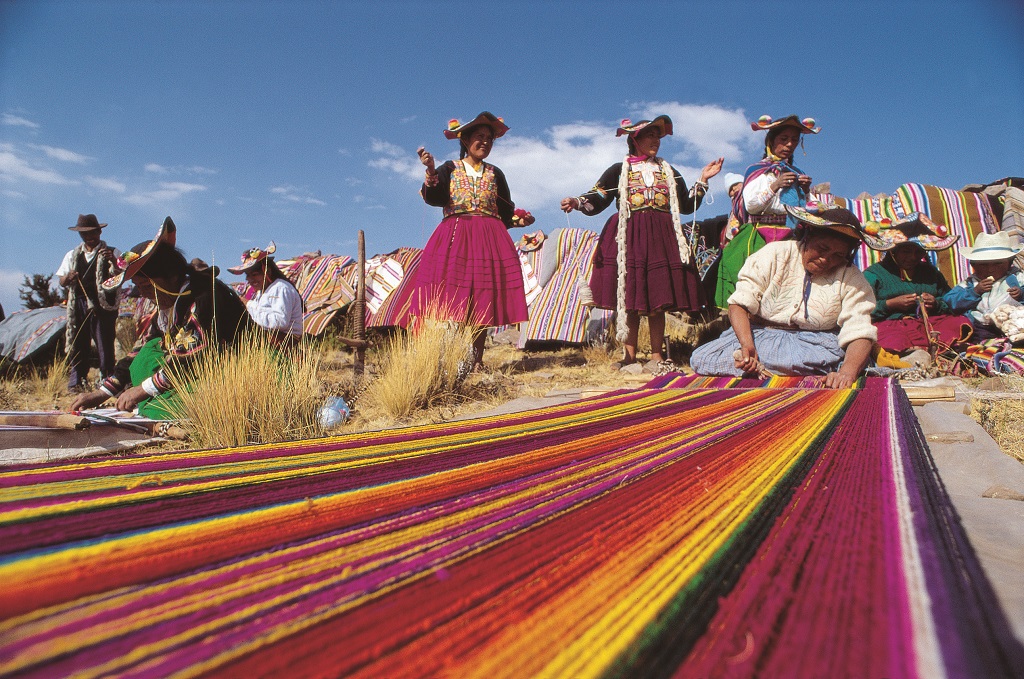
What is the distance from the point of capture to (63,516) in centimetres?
79

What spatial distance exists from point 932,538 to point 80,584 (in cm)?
108

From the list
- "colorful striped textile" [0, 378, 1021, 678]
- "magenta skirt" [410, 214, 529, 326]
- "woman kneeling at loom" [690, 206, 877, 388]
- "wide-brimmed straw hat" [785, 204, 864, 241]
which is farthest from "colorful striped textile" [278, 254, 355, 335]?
"colorful striped textile" [0, 378, 1021, 678]

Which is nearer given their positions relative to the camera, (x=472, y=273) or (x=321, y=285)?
(x=472, y=273)

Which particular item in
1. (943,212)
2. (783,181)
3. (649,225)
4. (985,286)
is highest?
(943,212)

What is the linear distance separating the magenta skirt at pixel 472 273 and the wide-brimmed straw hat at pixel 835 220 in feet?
6.60

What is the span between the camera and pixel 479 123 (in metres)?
4.03

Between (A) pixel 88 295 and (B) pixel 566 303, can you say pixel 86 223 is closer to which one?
(A) pixel 88 295

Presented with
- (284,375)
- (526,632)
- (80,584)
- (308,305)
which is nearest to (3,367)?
(308,305)

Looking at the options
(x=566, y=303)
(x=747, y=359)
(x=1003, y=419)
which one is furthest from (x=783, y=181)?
(x=566, y=303)

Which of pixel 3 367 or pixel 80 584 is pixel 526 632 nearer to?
pixel 80 584

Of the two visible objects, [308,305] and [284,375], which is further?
[308,305]

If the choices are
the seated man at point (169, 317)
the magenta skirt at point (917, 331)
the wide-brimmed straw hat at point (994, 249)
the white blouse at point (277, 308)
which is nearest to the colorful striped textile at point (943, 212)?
the wide-brimmed straw hat at point (994, 249)

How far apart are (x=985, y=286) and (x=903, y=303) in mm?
472

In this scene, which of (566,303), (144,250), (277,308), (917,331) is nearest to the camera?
(144,250)
